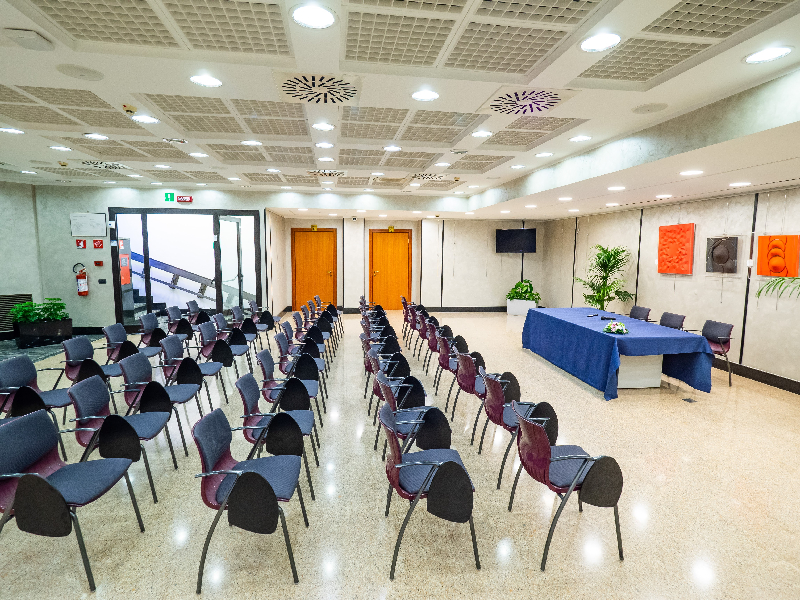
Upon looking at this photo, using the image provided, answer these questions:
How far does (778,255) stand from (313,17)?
7395 millimetres

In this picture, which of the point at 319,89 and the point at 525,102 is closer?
the point at 319,89

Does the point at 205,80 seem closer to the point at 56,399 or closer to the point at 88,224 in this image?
the point at 56,399

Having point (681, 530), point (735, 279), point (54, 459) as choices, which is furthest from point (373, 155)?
point (735, 279)

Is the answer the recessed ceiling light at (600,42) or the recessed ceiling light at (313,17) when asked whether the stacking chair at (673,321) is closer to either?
the recessed ceiling light at (600,42)

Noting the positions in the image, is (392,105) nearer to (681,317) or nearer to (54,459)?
(54,459)

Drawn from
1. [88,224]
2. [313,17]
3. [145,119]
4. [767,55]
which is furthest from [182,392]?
[88,224]

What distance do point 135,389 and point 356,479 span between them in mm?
2267

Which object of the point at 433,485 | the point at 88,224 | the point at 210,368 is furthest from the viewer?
the point at 88,224

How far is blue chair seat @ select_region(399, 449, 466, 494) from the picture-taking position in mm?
2730

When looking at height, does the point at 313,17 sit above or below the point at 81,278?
above

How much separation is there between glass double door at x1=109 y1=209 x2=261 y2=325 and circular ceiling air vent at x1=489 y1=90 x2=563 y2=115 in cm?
767

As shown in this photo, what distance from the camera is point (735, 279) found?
721 cm

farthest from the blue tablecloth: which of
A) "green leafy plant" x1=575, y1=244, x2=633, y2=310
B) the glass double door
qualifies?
the glass double door

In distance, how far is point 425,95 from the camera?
12.7 feet
